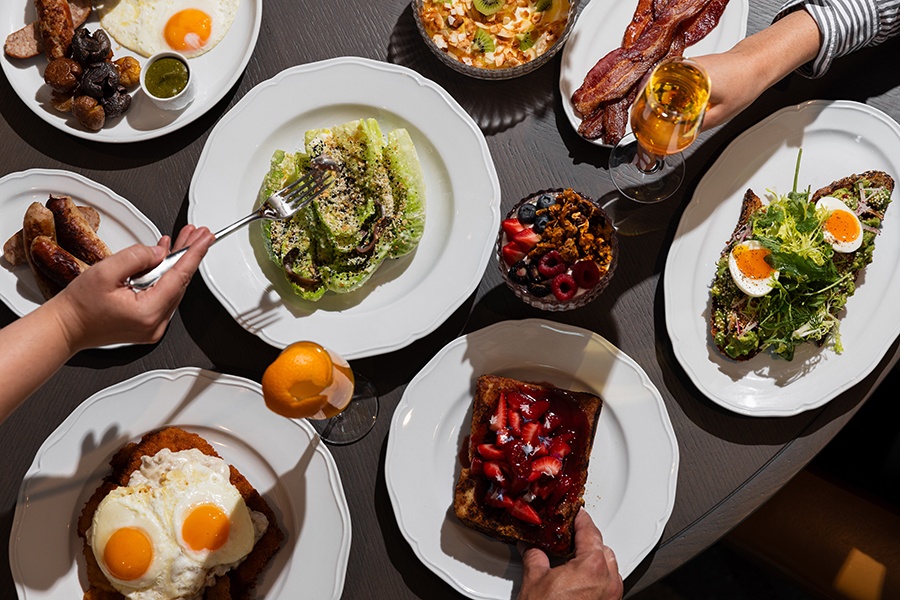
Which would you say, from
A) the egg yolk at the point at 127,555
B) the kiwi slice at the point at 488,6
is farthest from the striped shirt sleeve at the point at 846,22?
the egg yolk at the point at 127,555

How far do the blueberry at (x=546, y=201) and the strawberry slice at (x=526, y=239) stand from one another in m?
0.10

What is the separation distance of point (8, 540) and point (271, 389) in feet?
4.19

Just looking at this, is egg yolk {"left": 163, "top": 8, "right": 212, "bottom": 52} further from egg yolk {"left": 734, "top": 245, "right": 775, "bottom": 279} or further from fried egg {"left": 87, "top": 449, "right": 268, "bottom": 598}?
egg yolk {"left": 734, "top": 245, "right": 775, "bottom": 279}

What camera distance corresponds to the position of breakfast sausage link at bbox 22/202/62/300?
2412 millimetres

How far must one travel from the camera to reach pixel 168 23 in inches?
104

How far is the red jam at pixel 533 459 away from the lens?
2.29 metres

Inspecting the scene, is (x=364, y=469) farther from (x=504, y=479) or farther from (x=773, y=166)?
(x=773, y=166)

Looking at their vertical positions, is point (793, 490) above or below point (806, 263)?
below

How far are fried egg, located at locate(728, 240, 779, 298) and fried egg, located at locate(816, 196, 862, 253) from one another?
0.21 m

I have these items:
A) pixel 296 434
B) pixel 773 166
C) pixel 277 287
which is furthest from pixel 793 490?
pixel 277 287

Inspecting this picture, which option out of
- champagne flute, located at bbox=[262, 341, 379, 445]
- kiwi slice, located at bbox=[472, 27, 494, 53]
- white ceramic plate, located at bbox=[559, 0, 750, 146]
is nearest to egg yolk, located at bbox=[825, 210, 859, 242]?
white ceramic plate, located at bbox=[559, 0, 750, 146]

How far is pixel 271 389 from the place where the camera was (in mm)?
2086

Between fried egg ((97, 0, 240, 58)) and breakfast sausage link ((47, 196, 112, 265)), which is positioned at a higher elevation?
fried egg ((97, 0, 240, 58))

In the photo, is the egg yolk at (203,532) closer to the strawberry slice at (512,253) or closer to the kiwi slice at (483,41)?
the strawberry slice at (512,253)
